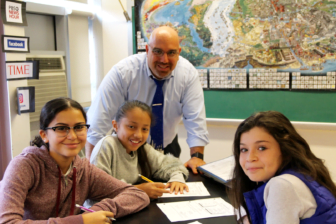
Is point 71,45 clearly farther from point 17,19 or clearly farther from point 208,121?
point 208,121

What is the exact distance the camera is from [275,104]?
2770 millimetres

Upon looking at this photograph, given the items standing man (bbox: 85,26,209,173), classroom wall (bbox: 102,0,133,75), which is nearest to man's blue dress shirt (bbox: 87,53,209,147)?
standing man (bbox: 85,26,209,173)

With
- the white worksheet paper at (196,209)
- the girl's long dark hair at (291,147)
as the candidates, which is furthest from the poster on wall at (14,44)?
the girl's long dark hair at (291,147)

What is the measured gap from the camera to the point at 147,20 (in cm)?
301

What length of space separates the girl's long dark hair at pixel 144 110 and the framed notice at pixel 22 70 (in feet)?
3.34

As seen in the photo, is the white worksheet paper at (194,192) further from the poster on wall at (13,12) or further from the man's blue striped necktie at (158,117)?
the poster on wall at (13,12)

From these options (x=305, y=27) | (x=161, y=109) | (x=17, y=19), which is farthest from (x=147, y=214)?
(x=305, y=27)

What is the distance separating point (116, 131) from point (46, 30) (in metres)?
1.67

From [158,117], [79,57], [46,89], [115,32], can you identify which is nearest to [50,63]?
[46,89]

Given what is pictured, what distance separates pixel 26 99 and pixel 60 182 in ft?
4.26

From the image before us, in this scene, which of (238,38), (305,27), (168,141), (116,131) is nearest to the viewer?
(116,131)

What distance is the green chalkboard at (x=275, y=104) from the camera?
265cm

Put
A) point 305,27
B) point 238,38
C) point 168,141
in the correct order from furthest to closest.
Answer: point 238,38, point 305,27, point 168,141

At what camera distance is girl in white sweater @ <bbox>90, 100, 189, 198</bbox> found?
155 centimetres
